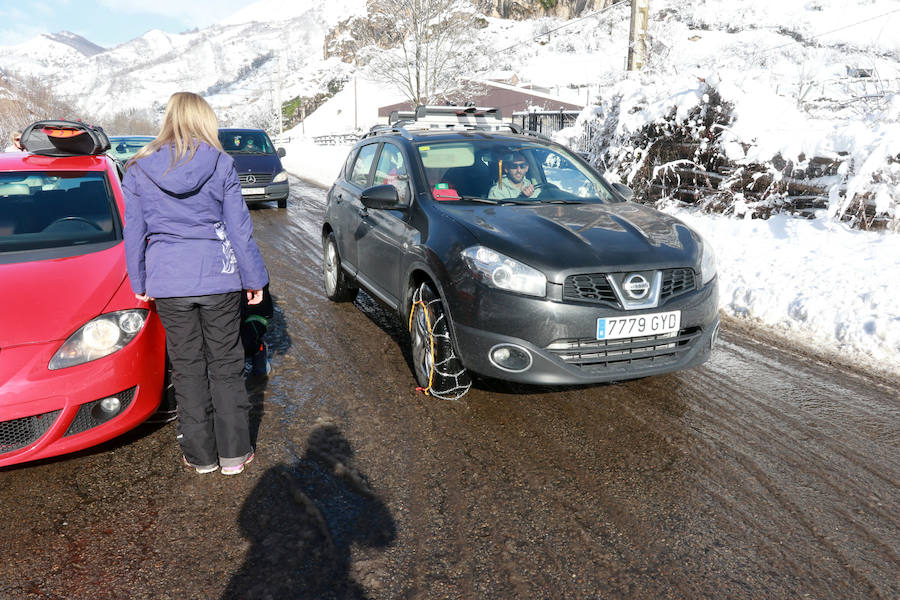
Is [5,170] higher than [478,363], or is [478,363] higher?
[5,170]

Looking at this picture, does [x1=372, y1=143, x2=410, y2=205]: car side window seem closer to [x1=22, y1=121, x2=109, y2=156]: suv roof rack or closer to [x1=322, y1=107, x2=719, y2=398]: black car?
[x1=322, y1=107, x2=719, y2=398]: black car

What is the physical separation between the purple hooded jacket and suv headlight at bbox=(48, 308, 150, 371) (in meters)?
0.23

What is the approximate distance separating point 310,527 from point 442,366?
58.1 inches

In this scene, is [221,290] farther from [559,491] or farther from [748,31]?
[748,31]

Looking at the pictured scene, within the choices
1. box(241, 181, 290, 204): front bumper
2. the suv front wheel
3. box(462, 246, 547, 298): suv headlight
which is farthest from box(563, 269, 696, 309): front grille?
box(241, 181, 290, 204): front bumper

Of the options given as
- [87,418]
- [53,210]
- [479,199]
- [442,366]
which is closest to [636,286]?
[442,366]

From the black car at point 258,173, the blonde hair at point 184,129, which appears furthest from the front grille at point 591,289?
the black car at point 258,173

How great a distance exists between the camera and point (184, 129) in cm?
295

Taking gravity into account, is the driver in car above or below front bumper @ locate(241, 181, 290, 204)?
above

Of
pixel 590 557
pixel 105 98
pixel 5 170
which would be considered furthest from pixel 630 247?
pixel 105 98

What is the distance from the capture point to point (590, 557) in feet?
8.43

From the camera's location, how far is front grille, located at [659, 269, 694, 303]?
12.1 feet

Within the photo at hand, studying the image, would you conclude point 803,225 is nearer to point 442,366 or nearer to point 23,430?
point 442,366

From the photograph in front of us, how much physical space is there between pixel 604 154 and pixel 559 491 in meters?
10.8
